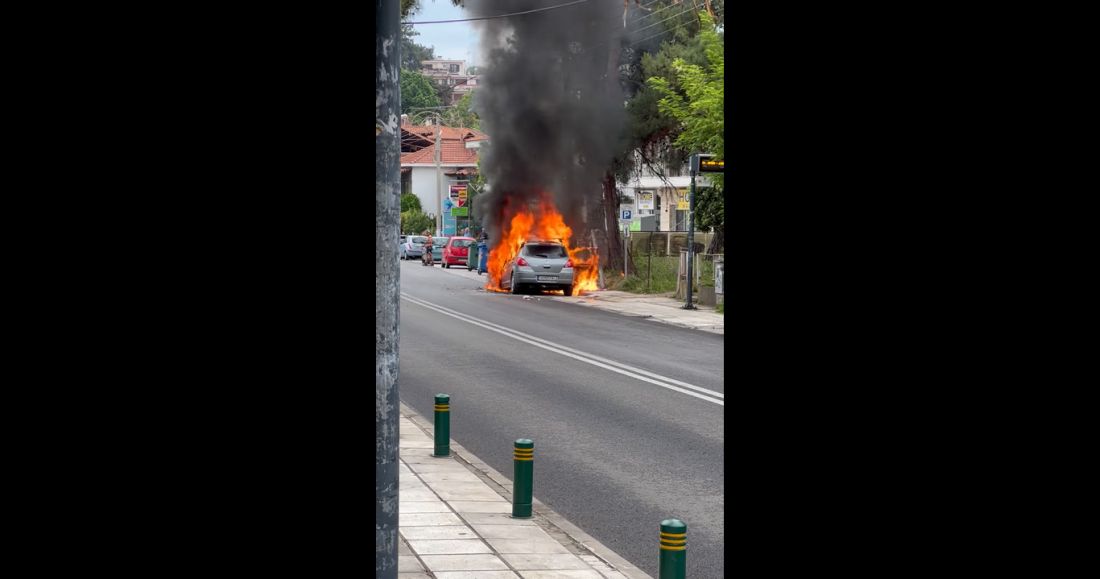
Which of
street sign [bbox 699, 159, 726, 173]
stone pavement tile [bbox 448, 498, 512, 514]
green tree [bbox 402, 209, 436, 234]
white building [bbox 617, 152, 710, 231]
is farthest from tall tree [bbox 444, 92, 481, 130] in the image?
stone pavement tile [bbox 448, 498, 512, 514]

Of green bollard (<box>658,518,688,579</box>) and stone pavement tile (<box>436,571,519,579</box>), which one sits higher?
green bollard (<box>658,518,688,579</box>)

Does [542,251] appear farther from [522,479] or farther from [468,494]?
[522,479]

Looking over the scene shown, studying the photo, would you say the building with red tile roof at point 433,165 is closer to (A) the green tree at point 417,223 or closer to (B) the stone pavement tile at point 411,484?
(A) the green tree at point 417,223

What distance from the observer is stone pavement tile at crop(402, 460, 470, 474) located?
1027cm

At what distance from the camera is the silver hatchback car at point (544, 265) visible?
116 feet

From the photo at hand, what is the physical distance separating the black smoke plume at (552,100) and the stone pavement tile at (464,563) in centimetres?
3243

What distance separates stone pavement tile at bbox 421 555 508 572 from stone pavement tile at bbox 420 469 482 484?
235 cm

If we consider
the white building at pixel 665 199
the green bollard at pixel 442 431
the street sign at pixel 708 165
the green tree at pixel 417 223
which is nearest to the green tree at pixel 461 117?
the green tree at pixel 417 223

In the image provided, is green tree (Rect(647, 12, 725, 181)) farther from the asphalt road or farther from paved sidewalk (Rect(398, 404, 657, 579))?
paved sidewalk (Rect(398, 404, 657, 579))
